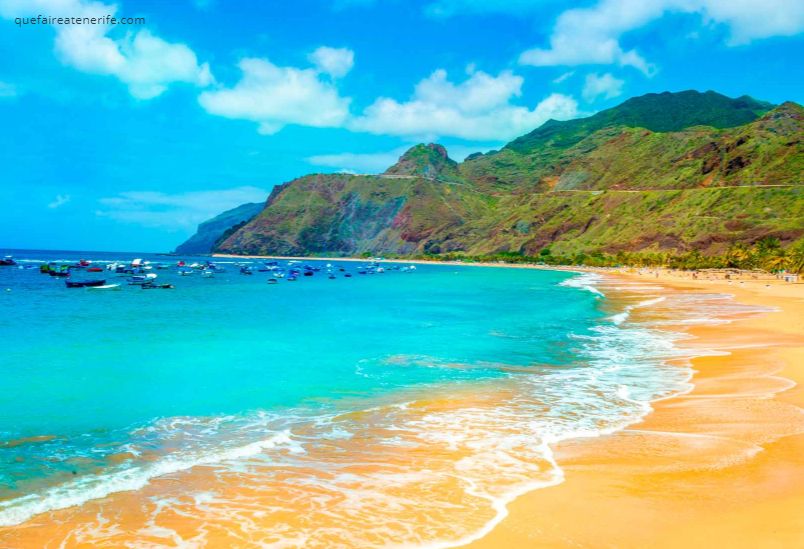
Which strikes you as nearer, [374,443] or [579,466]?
[579,466]

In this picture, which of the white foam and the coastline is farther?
the white foam

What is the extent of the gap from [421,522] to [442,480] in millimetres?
1957

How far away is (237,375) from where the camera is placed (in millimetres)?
23047

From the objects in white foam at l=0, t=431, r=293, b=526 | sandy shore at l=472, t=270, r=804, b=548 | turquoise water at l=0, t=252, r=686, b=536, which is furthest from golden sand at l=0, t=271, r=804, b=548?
turquoise water at l=0, t=252, r=686, b=536

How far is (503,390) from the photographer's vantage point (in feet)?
65.0

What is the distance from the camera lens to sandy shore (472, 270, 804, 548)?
8703 millimetres

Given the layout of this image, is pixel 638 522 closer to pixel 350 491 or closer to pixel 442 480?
pixel 442 480

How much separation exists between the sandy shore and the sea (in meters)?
0.67

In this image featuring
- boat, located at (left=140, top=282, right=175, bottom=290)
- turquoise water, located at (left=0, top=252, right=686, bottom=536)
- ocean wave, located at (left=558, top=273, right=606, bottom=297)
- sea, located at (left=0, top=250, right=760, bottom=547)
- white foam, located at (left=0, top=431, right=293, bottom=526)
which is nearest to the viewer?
sea, located at (left=0, top=250, right=760, bottom=547)

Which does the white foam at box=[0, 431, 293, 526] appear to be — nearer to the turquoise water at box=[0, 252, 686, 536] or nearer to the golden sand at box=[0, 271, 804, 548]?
the turquoise water at box=[0, 252, 686, 536]

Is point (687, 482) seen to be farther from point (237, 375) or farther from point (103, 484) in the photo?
point (237, 375)

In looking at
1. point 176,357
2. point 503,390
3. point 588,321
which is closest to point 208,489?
point 503,390

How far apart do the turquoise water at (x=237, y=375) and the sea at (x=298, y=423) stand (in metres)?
0.09

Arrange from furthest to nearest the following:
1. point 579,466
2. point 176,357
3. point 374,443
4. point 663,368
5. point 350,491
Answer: point 176,357
point 663,368
point 374,443
point 579,466
point 350,491
